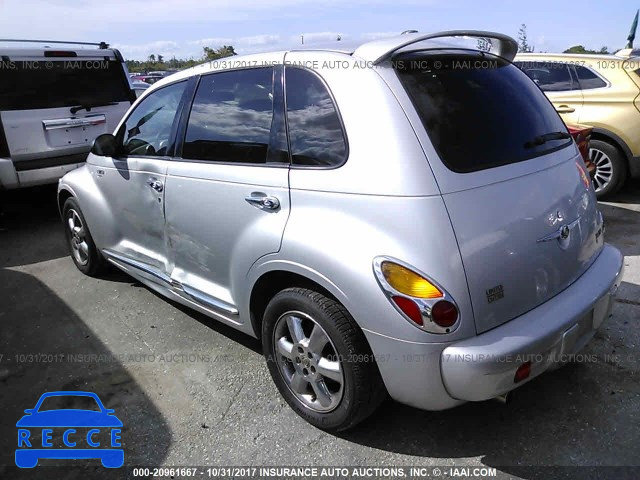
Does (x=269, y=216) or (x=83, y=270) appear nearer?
(x=269, y=216)

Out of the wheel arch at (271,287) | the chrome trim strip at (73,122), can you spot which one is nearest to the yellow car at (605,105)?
the wheel arch at (271,287)

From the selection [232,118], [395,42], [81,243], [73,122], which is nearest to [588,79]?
[395,42]

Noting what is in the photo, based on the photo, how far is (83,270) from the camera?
4.68 m

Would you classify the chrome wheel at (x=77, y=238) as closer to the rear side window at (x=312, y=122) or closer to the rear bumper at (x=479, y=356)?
the rear side window at (x=312, y=122)

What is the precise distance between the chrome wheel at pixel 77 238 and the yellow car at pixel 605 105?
5.50 meters

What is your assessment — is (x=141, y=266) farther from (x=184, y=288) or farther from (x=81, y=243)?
(x=81, y=243)

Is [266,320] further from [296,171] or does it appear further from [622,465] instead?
[622,465]

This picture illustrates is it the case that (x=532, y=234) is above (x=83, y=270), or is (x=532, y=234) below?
above

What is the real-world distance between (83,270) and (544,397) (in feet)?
12.8

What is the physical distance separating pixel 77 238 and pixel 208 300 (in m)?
2.24

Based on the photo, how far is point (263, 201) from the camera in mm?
2535

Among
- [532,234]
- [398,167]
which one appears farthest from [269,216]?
[532,234]

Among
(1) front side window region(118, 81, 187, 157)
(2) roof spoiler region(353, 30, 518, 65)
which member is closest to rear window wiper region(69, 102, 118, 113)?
(1) front side window region(118, 81, 187, 157)

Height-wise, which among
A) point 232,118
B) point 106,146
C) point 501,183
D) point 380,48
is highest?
point 380,48
